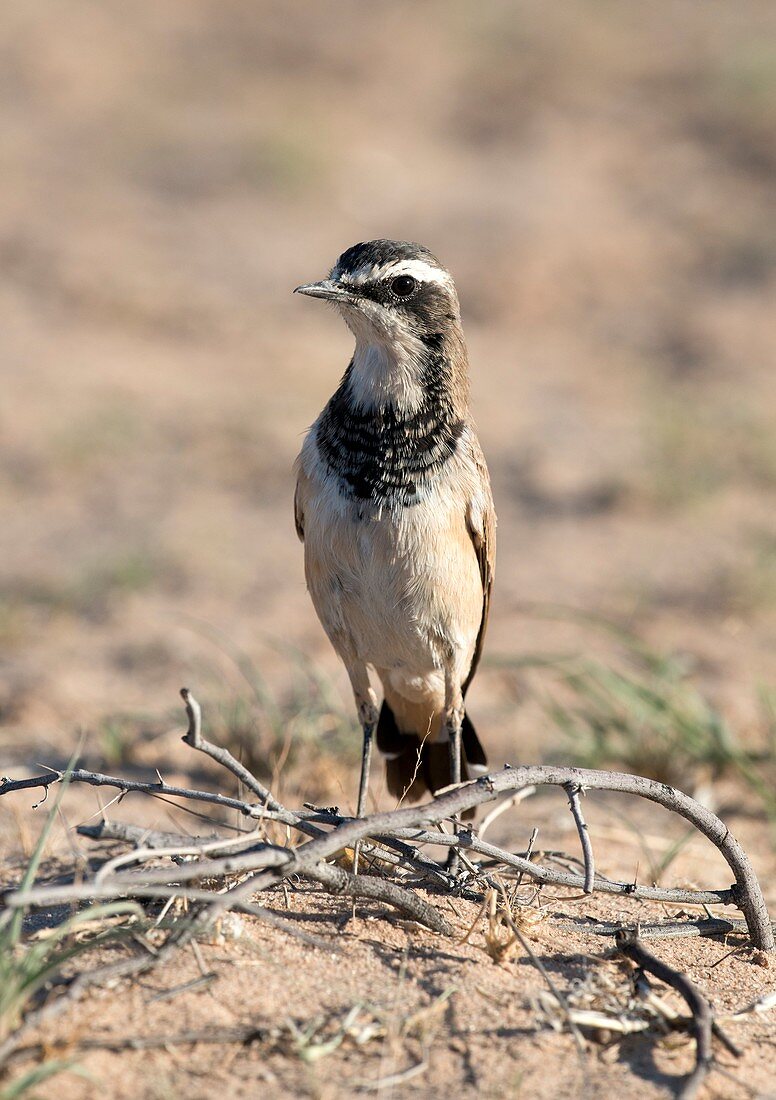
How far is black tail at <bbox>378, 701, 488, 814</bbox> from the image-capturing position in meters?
5.46

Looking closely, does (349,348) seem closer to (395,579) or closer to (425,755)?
(425,755)

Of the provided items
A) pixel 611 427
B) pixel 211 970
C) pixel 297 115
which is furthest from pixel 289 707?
pixel 297 115

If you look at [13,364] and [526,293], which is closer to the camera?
[13,364]

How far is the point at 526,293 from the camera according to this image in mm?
13992

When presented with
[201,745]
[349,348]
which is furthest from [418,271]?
[349,348]

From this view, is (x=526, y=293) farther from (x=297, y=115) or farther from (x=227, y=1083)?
(x=227, y=1083)

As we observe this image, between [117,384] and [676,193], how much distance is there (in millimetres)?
8594

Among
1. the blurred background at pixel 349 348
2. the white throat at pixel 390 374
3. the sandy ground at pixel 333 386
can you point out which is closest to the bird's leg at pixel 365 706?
the blurred background at pixel 349 348

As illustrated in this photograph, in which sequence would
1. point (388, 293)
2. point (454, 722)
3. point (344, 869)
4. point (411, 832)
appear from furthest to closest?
point (454, 722) < point (388, 293) < point (344, 869) < point (411, 832)

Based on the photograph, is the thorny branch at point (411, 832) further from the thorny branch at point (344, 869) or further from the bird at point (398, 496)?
the bird at point (398, 496)

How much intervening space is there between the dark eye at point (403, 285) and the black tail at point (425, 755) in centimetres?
188

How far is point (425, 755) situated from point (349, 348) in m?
8.36

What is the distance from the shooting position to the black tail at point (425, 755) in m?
5.46

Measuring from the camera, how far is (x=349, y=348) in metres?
13.2
